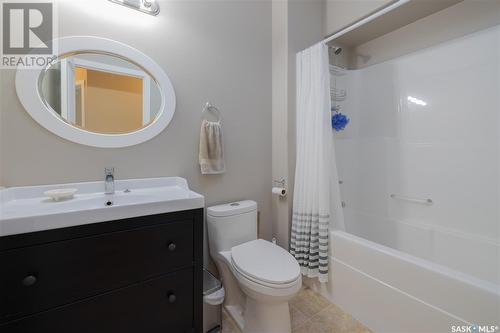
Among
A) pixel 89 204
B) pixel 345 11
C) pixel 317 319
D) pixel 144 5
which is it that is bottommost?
pixel 317 319

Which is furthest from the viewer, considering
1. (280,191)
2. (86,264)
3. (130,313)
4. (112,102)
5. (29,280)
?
(280,191)

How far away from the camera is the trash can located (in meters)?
1.37

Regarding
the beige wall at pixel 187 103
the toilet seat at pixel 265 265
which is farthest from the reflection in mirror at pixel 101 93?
the toilet seat at pixel 265 265

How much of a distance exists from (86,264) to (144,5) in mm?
1475

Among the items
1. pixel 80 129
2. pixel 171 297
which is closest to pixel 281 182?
pixel 171 297

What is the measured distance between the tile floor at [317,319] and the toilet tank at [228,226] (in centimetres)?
58

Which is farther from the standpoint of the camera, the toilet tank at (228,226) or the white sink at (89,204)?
the toilet tank at (228,226)

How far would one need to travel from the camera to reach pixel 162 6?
145 cm

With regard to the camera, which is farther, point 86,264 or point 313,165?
point 313,165

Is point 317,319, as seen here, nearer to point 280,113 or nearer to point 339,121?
point 280,113

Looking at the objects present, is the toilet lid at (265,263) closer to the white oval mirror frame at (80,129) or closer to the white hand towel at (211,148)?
the white hand towel at (211,148)

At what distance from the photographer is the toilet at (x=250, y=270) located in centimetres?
121

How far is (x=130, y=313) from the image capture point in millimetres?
977

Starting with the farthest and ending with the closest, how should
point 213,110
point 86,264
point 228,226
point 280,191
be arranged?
point 280,191 → point 213,110 → point 228,226 → point 86,264
